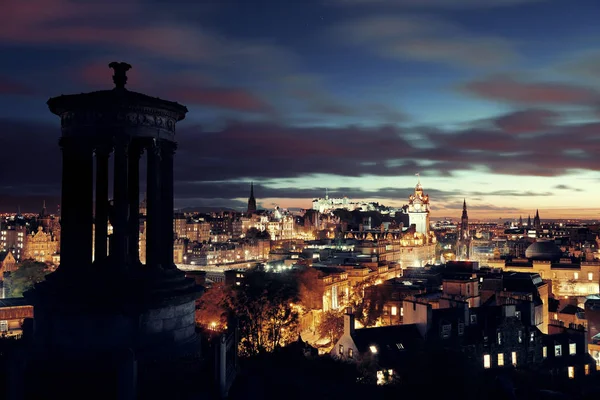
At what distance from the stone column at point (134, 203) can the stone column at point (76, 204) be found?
137 cm

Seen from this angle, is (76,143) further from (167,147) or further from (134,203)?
(167,147)

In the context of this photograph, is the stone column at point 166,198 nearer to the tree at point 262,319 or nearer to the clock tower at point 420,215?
the tree at point 262,319

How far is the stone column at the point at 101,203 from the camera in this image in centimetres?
2127

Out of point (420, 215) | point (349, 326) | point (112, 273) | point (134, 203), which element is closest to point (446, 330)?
point (349, 326)

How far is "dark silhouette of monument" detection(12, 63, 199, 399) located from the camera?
1883 cm

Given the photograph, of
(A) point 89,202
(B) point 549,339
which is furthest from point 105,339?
(B) point 549,339

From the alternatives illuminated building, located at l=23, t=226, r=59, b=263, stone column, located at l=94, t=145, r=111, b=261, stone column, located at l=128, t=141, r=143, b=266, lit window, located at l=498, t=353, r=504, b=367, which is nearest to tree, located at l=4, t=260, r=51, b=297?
illuminated building, located at l=23, t=226, r=59, b=263

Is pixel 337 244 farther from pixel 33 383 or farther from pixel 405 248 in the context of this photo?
pixel 33 383

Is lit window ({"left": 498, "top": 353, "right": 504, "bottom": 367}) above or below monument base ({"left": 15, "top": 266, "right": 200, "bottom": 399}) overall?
below

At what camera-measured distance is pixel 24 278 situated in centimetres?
8662

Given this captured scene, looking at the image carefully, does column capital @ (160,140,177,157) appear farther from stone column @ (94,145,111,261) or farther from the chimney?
Result: the chimney

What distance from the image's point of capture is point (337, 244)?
153 metres

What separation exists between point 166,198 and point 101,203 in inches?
89.2

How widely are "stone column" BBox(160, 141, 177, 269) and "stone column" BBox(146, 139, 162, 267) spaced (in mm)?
345
